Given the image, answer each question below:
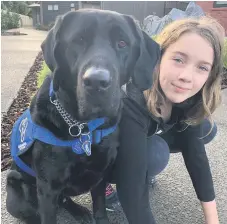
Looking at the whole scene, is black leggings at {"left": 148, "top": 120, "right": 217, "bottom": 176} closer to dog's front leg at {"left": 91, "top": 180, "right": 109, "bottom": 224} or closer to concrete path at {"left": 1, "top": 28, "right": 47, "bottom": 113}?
dog's front leg at {"left": 91, "top": 180, "right": 109, "bottom": 224}

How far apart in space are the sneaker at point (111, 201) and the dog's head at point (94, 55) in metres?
0.97

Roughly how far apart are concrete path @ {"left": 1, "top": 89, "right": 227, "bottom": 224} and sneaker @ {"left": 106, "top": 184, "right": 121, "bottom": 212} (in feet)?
0.19

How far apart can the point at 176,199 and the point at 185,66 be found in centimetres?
114

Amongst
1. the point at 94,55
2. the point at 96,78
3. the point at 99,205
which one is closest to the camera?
the point at 96,78

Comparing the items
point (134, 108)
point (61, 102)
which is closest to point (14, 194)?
point (61, 102)

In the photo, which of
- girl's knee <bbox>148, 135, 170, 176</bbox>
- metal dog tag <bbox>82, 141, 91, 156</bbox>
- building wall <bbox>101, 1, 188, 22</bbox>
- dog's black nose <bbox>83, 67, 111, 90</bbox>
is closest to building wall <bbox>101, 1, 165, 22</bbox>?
building wall <bbox>101, 1, 188, 22</bbox>

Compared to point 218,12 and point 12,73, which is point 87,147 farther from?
point 218,12

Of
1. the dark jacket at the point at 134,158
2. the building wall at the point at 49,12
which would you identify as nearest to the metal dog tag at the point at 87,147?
the dark jacket at the point at 134,158

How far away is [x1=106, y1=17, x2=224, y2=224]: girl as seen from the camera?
6.63 ft

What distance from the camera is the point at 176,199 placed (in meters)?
2.59

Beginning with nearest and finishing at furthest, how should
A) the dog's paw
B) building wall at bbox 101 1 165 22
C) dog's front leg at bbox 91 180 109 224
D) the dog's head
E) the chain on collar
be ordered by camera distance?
the dog's head, the chain on collar, dog's front leg at bbox 91 180 109 224, the dog's paw, building wall at bbox 101 1 165 22

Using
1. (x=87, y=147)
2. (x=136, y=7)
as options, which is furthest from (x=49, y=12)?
(x=87, y=147)

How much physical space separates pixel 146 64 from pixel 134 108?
37cm

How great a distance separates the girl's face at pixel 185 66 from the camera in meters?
2.00
